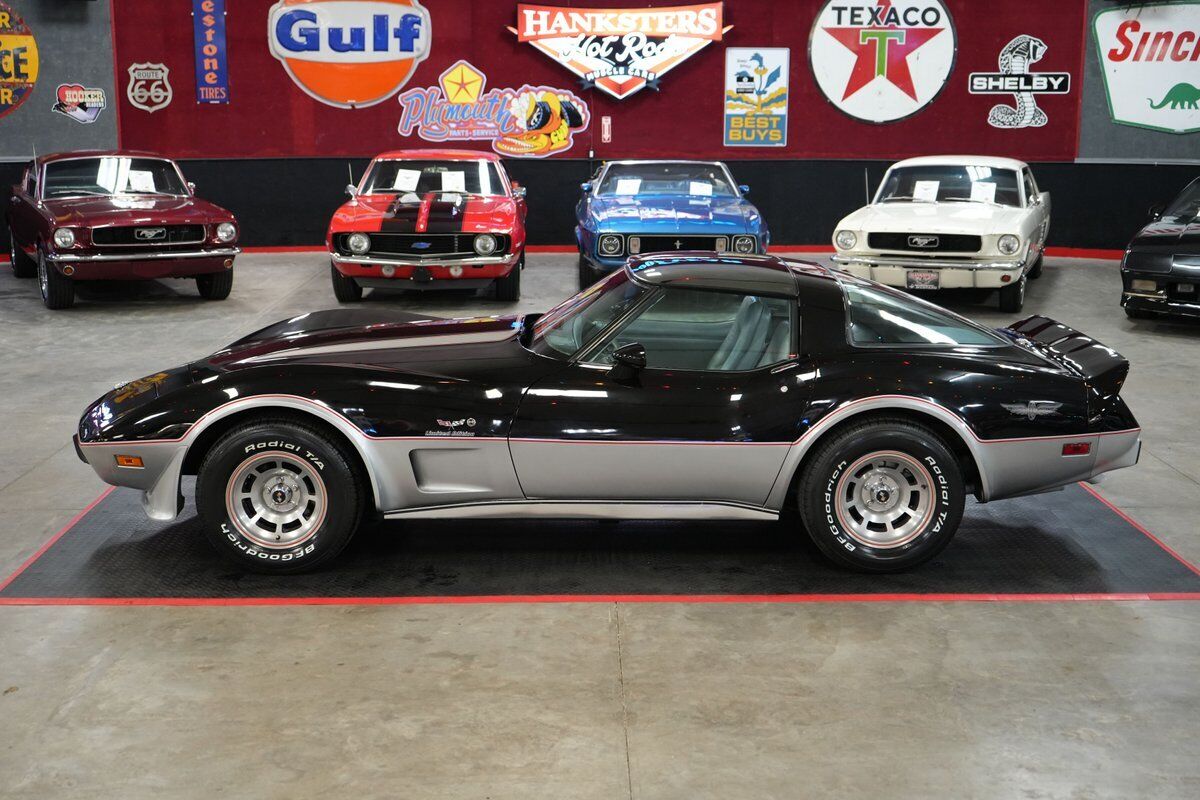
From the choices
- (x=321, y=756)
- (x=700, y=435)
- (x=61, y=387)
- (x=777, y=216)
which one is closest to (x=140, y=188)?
(x=61, y=387)

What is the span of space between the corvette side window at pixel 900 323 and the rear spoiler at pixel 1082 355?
0.30m

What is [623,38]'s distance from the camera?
54.8 feet

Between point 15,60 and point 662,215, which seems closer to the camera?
point 662,215

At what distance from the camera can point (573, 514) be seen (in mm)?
5102

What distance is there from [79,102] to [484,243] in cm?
Answer: 772

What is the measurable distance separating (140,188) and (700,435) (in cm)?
926

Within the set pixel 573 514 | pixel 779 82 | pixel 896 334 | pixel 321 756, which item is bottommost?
pixel 321 756

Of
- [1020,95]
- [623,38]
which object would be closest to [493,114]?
[623,38]

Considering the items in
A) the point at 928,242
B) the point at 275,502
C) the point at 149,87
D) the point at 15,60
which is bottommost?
the point at 275,502

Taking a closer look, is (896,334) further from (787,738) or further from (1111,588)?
(787,738)

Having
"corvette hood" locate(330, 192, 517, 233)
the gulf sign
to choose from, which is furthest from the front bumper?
the gulf sign

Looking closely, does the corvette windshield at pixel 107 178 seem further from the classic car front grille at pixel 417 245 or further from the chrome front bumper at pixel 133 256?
the classic car front grille at pixel 417 245

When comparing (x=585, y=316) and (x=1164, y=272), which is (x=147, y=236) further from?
(x=1164, y=272)

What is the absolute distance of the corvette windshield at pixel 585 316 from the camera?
5.29 metres
